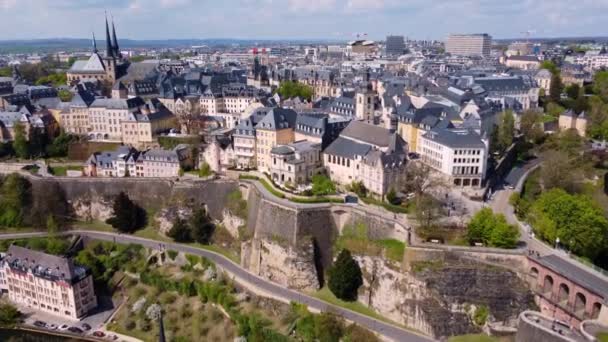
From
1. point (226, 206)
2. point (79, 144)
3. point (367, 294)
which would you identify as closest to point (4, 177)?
point (79, 144)

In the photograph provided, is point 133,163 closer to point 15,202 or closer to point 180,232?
point 180,232

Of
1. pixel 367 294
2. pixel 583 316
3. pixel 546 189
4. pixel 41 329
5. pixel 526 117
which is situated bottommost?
pixel 41 329

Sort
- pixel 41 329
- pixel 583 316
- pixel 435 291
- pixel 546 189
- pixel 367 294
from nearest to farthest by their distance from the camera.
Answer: pixel 583 316, pixel 435 291, pixel 367 294, pixel 41 329, pixel 546 189

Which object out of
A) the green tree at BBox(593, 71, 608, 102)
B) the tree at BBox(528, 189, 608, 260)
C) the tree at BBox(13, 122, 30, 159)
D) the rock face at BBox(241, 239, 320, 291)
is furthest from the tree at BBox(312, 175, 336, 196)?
the green tree at BBox(593, 71, 608, 102)

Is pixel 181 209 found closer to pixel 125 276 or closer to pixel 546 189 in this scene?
pixel 125 276

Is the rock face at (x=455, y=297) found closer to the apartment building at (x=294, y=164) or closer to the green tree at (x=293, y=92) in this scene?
the apartment building at (x=294, y=164)

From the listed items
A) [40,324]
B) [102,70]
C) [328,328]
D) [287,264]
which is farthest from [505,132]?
[102,70]
